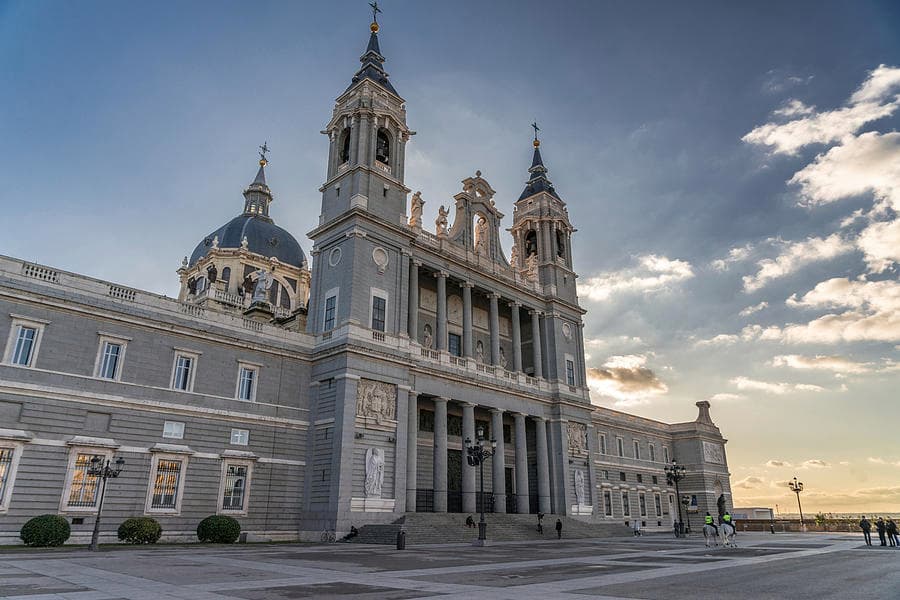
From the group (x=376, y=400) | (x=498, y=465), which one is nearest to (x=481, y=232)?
(x=498, y=465)

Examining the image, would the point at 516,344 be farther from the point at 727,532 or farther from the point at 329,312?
the point at 727,532

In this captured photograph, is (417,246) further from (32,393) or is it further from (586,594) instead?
(586,594)

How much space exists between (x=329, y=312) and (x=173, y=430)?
1182 cm

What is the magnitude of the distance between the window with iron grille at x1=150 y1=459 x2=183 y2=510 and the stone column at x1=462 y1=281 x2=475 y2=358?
2173 centimetres

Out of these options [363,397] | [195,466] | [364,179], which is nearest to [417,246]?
[364,179]

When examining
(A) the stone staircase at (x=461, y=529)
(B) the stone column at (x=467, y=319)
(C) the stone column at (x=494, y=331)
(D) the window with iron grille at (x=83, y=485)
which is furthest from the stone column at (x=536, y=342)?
(D) the window with iron grille at (x=83, y=485)

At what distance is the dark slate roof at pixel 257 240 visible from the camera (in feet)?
263

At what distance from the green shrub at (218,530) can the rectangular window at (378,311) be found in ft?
46.3

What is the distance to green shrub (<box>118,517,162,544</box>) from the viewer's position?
26734 mm

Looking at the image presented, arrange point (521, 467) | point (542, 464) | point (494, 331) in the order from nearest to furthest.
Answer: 1. point (521, 467)
2. point (542, 464)
3. point (494, 331)

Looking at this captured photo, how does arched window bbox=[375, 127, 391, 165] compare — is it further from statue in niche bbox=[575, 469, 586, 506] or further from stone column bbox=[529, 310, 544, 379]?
statue in niche bbox=[575, 469, 586, 506]

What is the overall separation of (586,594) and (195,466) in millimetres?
24501

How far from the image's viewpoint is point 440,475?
39625 millimetres

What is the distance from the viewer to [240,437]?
109 ft
